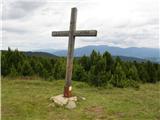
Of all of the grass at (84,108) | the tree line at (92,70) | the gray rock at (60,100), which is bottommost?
the grass at (84,108)

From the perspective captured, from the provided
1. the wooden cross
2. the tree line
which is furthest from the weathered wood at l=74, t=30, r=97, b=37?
the tree line

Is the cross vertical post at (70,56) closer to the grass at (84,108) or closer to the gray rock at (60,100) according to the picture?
the gray rock at (60,100)

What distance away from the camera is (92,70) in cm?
1605

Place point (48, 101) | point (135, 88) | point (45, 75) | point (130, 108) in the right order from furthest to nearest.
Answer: point (45, 75), point (135, 88), point (48, 101), point (130, 108)

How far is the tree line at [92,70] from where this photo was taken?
51.3 feet

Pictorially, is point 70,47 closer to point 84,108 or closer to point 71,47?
point 71,47

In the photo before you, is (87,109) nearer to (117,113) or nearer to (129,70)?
(117,113)

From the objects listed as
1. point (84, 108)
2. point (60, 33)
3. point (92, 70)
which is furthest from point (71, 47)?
point (92, 70)

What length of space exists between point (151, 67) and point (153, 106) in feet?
42.6

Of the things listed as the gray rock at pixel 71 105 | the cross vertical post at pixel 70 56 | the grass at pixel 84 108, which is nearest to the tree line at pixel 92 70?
the grass at pixel 84 108

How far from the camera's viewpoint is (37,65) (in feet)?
68.0

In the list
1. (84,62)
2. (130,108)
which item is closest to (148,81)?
(84,62)

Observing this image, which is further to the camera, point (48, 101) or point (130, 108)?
point (48, 101)

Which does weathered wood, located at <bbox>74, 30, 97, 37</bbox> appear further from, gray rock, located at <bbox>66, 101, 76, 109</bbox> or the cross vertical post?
gray rock, located at <bbox>66, 101, 76, 109</bbox>
